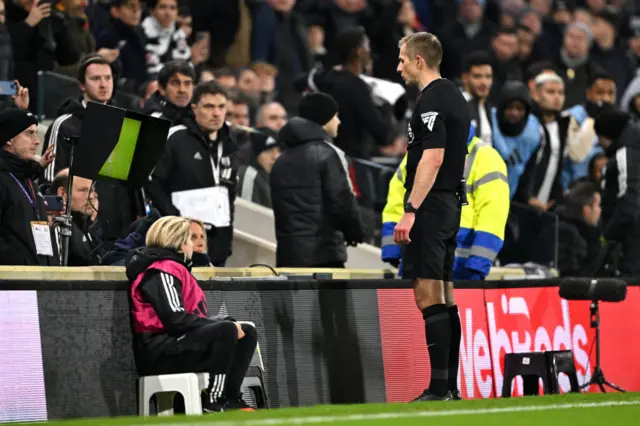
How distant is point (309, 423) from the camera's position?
7.83m

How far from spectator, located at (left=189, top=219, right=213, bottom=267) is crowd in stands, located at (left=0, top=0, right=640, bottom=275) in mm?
28

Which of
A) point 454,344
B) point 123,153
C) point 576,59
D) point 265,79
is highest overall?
point 576,59

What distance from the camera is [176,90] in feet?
42.2

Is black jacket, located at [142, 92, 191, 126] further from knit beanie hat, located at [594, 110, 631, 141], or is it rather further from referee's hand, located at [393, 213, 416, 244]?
knit beanie hat, located at [594, 110, 631, 141]

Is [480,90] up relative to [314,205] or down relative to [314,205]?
up

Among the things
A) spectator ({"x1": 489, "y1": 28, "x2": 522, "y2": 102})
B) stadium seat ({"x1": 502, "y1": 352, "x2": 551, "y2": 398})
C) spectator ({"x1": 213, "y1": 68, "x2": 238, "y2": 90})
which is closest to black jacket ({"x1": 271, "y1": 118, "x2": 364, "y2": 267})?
stadium seat ({"x1": 502, "y1": 352, "x2": 551, "y2": 398})

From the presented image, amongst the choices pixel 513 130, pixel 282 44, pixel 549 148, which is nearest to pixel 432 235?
pixel 513 130

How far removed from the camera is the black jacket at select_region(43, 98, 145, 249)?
11.7m

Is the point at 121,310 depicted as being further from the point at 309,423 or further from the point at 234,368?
the point at 309,423

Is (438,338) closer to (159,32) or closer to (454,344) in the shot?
(454,344)

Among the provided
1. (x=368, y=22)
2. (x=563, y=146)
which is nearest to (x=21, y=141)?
(x=563, y=146)

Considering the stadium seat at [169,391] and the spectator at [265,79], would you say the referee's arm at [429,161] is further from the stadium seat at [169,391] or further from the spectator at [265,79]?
the spectator at [265,79]

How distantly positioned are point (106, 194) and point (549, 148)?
6.00 metres

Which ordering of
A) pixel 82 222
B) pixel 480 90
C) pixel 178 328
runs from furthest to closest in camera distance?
pixel 480 90, pixel 82 222, pixel 178 328
